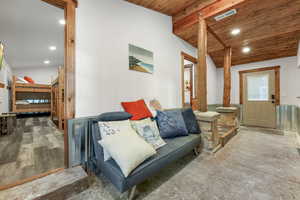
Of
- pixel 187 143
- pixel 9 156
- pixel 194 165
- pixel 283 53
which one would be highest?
pixel 283 53

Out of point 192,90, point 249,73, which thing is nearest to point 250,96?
point 249,73

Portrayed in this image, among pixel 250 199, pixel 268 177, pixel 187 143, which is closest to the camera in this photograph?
pixel 250 199

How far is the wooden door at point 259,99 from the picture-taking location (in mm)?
4125

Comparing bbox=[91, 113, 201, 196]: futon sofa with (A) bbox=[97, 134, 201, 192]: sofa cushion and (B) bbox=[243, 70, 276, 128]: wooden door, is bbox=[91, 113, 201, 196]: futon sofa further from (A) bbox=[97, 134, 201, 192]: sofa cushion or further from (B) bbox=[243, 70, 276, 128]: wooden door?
(B) bbox=[243, 70, 276, 128]: wooden door

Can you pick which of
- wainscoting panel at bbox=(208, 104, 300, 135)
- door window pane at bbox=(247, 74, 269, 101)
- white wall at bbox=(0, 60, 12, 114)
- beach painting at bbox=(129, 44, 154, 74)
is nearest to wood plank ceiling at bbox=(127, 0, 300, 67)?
door window pane at bbox=(247, 74, 269, 101)

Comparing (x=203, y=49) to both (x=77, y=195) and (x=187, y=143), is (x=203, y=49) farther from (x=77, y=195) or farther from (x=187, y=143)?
(x=77, y=195)

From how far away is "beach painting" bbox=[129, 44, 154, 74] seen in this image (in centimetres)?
226

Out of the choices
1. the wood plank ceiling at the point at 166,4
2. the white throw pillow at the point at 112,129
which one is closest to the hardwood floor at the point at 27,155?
the white throw pillow at the point at 112,129

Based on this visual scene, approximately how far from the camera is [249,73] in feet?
15.0

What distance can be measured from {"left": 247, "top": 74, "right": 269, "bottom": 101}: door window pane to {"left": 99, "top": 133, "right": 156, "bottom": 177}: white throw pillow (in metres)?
5.00

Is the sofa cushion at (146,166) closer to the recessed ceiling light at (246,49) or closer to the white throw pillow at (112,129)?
the white throw pillow at (112,129)

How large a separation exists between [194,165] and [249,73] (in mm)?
4559

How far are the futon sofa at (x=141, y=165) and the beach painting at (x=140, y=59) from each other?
1278mm

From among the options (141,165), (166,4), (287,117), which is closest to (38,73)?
(166,4)
